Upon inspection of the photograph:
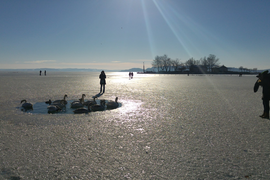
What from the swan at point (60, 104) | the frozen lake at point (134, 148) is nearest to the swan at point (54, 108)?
the swan at point (60, 104)

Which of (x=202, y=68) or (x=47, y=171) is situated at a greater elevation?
(x=202, y=68)

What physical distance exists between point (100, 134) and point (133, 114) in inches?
121

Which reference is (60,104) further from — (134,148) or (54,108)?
(134,148)

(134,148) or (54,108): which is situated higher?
(54,108)

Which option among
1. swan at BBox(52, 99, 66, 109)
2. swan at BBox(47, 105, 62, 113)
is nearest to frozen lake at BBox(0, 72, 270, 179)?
swan at BBox(47, 105, 62, 113)

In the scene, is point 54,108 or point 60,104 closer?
point 54,108

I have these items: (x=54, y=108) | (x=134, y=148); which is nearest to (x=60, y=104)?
(x=54, y=108)

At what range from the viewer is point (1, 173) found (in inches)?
144

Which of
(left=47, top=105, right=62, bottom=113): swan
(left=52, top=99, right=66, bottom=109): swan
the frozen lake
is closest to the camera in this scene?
the frozen lake

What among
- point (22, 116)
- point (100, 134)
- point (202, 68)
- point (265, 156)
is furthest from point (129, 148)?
point (202, 68)

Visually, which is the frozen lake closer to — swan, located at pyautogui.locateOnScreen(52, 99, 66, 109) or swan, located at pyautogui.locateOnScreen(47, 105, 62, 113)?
swan, located at pyautogui.locateOnScreen(47, 105, 62, 113)

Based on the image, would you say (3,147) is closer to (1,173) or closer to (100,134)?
(1,173)

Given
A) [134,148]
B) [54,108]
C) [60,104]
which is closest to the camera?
[134,148]

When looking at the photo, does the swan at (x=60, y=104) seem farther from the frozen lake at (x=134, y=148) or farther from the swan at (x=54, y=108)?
the frozen lake at (x=134, y=148)
